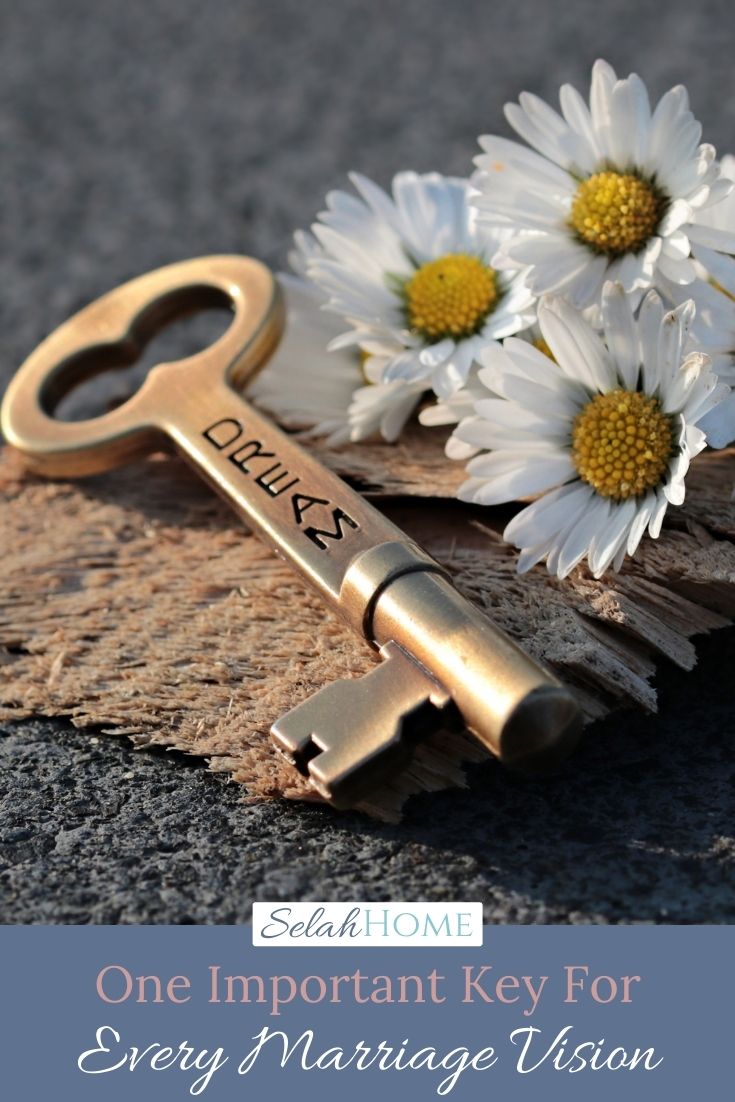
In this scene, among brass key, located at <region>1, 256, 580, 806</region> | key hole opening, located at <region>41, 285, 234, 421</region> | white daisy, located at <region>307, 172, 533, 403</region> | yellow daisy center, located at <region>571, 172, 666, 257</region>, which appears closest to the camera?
brass key, located at <region>1, 256, 580, 806</region>

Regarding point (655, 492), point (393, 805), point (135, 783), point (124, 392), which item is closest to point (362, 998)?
point (393, 805)

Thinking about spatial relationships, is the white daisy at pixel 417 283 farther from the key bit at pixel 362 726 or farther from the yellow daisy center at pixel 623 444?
the key bit at pixel 362 726

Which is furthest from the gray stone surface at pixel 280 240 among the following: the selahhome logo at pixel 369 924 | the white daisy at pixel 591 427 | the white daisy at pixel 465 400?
the white daisy at pixel 465 400

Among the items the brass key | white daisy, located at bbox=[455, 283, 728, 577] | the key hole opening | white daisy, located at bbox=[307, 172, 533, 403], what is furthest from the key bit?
the key hole opening

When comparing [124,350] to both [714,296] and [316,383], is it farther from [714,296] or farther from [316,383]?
[714,296]

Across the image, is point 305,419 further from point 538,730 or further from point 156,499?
point 538,730

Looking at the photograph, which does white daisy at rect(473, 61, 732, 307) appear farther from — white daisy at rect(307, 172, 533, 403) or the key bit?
the key bit
